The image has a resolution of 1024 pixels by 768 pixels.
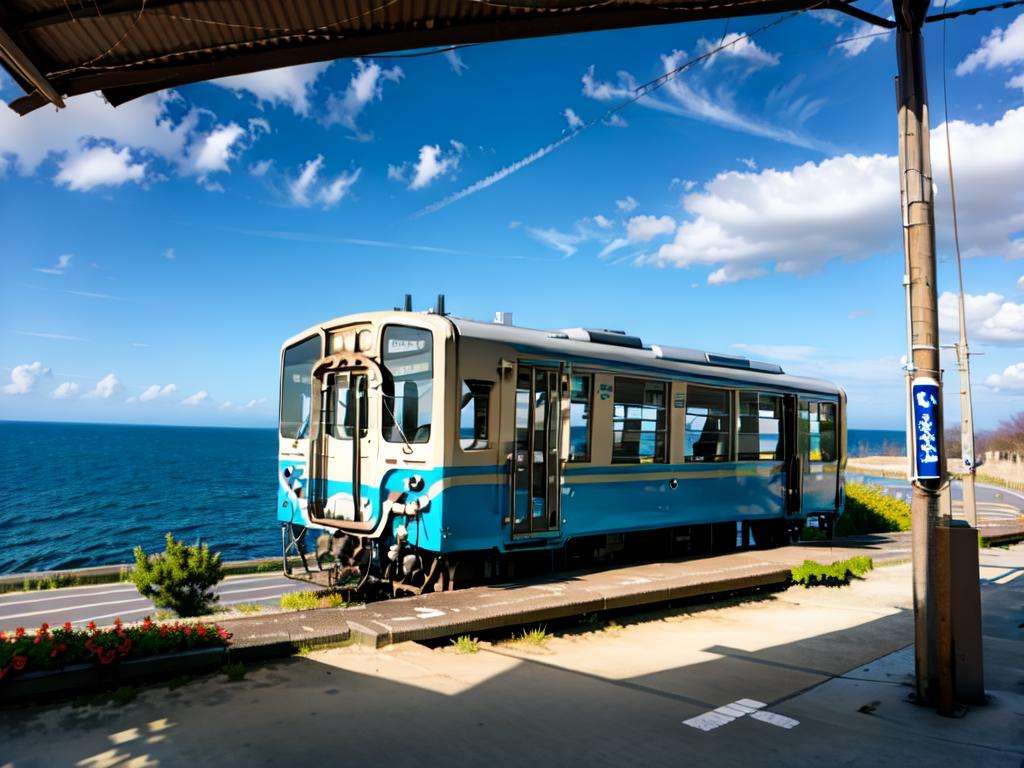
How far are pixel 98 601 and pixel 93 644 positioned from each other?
21.4 m

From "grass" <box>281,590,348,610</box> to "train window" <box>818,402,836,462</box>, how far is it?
10.5 m

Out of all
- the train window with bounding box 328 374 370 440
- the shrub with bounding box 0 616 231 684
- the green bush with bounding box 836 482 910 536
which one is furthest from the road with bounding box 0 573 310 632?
the green bush with bounding box 836 482 910 536

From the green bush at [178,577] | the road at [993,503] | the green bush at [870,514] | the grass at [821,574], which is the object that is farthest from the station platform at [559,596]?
the road at [993,503]

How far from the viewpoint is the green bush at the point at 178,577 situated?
14.4 m

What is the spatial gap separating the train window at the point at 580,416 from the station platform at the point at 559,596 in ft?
5.49

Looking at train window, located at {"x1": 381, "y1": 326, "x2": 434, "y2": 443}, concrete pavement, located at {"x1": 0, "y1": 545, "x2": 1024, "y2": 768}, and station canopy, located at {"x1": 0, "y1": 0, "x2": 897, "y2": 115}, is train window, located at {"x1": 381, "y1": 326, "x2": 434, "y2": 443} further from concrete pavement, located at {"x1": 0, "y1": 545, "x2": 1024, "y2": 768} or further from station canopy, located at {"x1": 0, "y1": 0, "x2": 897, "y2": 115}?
station canopy, located at {"x1": 0, "y1": 0, "x2": 897, "y2": 115}

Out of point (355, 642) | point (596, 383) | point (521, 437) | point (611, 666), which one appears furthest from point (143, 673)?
point (596, 383)

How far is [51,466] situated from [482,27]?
10807cm

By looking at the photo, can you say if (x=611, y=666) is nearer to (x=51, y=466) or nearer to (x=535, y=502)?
(x=535, y=502)

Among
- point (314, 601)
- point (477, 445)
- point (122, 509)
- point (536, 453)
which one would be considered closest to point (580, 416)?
point (536, 453)

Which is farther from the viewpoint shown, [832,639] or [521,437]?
[521,437]

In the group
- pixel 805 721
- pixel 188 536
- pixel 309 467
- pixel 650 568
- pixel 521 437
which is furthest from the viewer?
pixel 188 536

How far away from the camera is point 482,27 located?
20.6ft

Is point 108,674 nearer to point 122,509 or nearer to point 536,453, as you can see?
point 536,453
